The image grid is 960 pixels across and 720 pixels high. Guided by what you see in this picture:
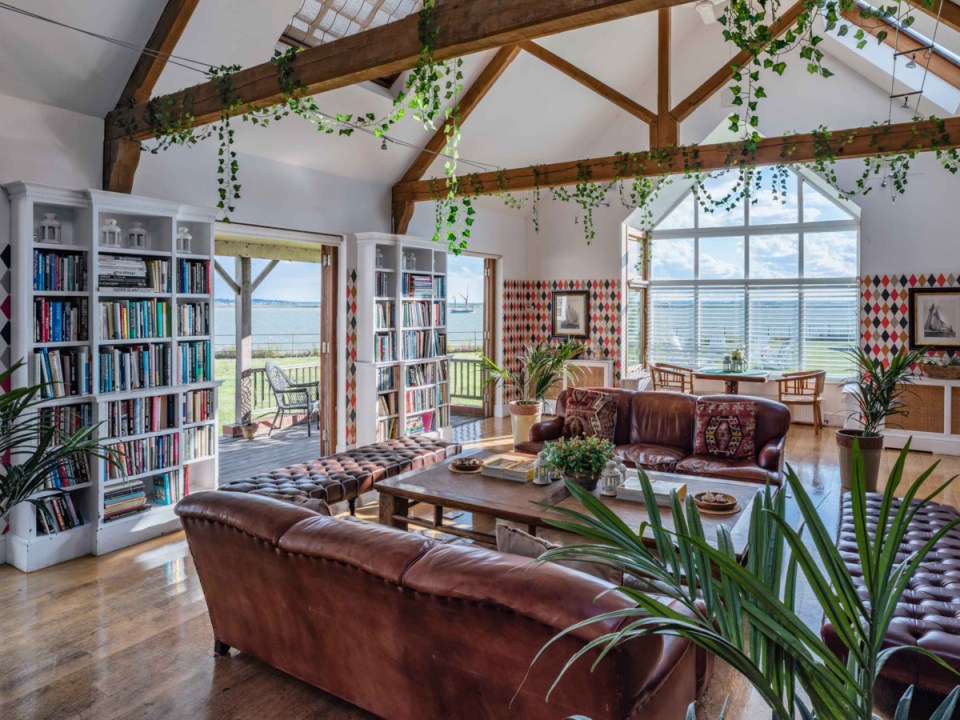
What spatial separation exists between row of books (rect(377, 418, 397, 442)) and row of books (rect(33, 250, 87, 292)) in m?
3.15

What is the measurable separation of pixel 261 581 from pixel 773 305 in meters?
8.42

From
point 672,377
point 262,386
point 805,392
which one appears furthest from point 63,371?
point 805,392

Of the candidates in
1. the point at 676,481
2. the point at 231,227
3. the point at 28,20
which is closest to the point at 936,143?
the point at 676,481

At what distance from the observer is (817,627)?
3.32 m

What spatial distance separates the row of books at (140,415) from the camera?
174 inches

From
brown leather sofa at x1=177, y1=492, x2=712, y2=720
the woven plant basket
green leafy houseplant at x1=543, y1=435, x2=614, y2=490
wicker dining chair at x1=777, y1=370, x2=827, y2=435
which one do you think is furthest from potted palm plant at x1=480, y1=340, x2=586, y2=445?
brown leather sofa at x1=177, y1=492, x2=712, y2=720

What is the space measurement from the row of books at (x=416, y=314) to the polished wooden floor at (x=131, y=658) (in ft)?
11.3

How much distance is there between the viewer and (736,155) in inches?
216

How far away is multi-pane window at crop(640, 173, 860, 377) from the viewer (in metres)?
8.80

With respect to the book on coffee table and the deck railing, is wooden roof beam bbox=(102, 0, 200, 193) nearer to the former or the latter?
the book on coffee table

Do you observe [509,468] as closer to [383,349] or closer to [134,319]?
[134,319]

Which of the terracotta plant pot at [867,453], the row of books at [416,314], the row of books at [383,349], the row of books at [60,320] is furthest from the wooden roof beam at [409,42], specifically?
the terracotta plant pot at [867,453]

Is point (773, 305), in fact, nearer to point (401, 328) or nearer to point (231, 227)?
point (401, 328)

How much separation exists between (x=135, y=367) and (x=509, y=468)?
264 cm
